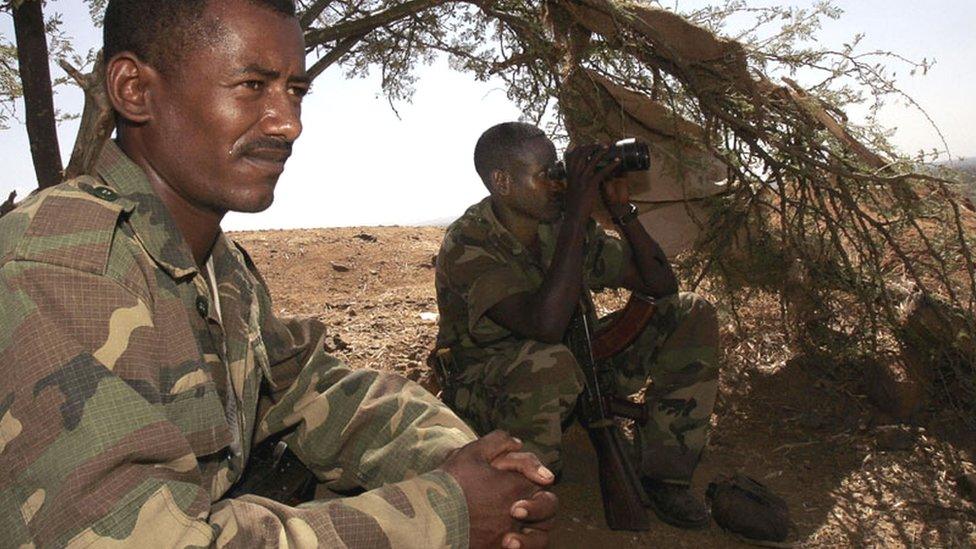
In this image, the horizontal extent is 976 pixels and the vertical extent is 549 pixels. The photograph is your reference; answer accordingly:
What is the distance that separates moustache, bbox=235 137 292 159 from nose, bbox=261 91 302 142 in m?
0.01

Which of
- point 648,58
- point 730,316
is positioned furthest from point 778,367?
point 648,58

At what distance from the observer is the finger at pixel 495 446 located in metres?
1.44

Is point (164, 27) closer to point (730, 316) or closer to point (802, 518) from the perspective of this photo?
point (802, 518)

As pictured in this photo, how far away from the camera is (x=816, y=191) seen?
12.1 feet

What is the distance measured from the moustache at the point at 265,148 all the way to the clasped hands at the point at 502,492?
2.26ft

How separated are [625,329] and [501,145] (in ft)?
3.19

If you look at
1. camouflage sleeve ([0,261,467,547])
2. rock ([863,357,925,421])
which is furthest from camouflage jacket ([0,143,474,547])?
rock ([863,357,925,421])

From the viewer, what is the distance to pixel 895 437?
366cm

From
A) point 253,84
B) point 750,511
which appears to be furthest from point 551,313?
point 253,84

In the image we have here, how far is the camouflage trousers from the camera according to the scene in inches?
115

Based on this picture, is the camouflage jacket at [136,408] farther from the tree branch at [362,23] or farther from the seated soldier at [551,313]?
the tree branch at [362,23]

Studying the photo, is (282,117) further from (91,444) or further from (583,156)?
(583,156)

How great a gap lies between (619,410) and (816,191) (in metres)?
1.48

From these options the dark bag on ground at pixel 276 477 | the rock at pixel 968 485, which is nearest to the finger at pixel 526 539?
the dark bag on ground at pixel 276 477
